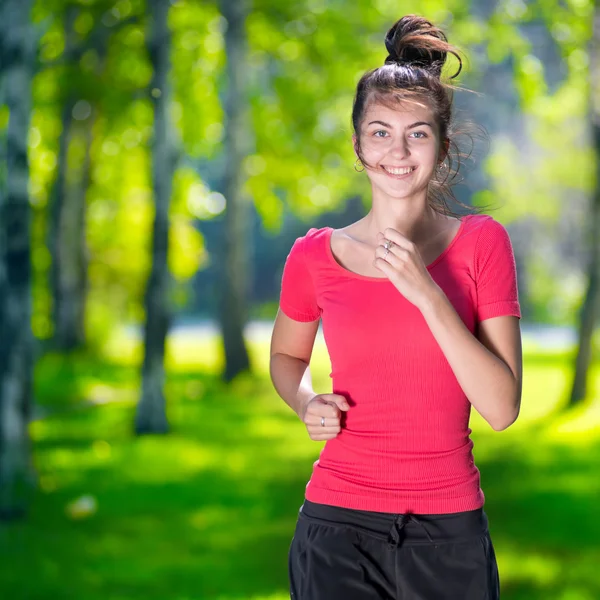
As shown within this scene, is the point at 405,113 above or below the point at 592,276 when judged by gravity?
above

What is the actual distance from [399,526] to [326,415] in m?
0.28

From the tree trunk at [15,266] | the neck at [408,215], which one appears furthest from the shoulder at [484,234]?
the tree trunk at [15,266]

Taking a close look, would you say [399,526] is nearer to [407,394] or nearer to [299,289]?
[407,394]

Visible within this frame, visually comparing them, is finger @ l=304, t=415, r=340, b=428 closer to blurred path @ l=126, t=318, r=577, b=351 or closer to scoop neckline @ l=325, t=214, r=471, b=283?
scoop neckline @ l=325, t=214, r=471, b=283

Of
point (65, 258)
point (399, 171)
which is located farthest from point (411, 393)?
point (65, 258)

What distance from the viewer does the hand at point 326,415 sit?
2320 millimetres

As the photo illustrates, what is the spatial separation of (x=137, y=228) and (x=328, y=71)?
8103mm

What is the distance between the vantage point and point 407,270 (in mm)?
2168

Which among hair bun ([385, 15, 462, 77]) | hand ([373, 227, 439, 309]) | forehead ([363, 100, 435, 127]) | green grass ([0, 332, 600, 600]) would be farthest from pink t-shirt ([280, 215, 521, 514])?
green grass ([0, 332, 600, 600])

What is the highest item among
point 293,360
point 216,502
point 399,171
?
point 399,171

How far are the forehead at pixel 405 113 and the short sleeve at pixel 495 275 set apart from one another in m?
0.28

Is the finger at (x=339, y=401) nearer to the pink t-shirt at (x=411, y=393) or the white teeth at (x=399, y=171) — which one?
the pink t-shirt at (x=411, y=393)

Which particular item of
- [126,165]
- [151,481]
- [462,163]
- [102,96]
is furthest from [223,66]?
[462,163]

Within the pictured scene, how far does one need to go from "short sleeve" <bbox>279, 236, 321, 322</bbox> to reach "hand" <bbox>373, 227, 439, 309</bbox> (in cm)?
39
